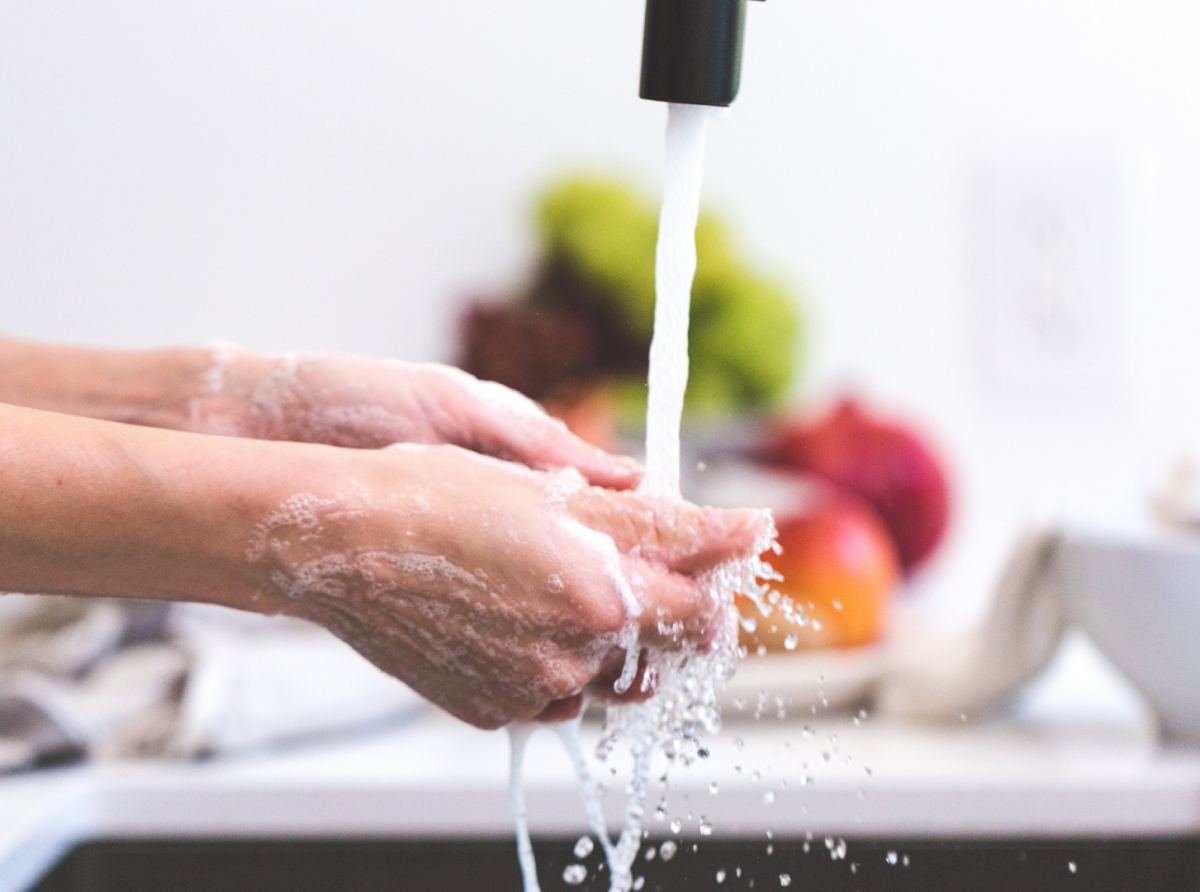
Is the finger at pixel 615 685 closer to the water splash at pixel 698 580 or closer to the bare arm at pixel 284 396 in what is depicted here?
the water splash at pixel 698 580

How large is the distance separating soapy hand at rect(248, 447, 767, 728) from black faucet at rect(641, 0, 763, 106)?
0.47 ft

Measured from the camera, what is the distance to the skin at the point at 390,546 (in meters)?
0.39

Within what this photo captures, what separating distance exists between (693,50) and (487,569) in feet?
0.59

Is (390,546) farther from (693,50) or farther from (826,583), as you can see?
(826,583)

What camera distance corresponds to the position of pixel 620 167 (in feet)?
3.68

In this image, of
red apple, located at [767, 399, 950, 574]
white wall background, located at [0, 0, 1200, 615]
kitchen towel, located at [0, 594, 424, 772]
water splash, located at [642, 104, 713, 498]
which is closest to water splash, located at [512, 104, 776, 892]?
water splash, located at [642, 104, 713, 498]

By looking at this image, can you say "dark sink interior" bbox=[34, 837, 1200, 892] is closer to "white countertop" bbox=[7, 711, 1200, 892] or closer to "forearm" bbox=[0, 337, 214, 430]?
"white countertop" bbox=[7, 711, 1200, 892]

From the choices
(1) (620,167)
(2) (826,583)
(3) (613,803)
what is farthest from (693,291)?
(3) (613,803)

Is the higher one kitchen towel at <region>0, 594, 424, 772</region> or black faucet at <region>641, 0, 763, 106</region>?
black faucet at <region>641, 0, 763, 106</region>

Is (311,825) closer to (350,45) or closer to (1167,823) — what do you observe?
(1167,823)

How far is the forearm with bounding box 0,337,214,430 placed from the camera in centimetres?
56

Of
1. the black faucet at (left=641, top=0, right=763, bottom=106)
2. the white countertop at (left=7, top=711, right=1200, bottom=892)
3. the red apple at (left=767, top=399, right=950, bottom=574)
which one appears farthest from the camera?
the red apple at (left=767, top=399, right=950, bottom=574)

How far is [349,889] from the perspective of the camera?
25.2 inches

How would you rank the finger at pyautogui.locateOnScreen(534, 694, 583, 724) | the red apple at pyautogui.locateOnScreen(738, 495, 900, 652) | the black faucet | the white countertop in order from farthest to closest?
the red apple at pyautogui.locateOnScreen(738, 495, 900, 652) < the white countertop < the finger at pyautogui.locateOnScreen(534, 694, 583, 724) < the black faucet
